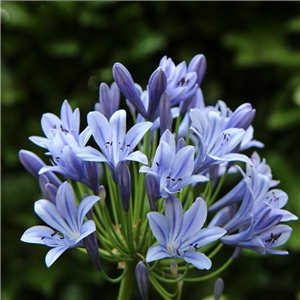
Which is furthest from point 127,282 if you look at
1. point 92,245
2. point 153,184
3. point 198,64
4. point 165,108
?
point 198,64

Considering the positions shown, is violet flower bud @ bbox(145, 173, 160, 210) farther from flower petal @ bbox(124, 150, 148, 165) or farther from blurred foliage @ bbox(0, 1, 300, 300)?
blurred foliage @ bbox(0, 1, 300, 300)

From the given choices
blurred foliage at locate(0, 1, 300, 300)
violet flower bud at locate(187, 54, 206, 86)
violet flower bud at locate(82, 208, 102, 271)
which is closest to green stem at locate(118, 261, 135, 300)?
violet flower bud at locate(82, 208, 102, 271)

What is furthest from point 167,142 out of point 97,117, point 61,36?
point 61,36

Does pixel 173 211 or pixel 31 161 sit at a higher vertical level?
pixel 31 161

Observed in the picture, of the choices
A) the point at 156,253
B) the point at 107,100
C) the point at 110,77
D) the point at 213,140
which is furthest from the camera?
the point at 110,77

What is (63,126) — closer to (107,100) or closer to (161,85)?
(107,100)

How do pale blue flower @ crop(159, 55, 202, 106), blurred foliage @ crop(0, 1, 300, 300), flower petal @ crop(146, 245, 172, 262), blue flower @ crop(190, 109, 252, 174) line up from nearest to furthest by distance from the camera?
flower petal @ crop(146, 245, 172, 262), blue flower @ crop(190, 109, 252, 174), pale blue flower @ crop(159, 55, 202, 106), blurred foliage @ crop(0, 1, 300, 300)

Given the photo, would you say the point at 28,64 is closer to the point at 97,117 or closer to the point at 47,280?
the point at 47,280
